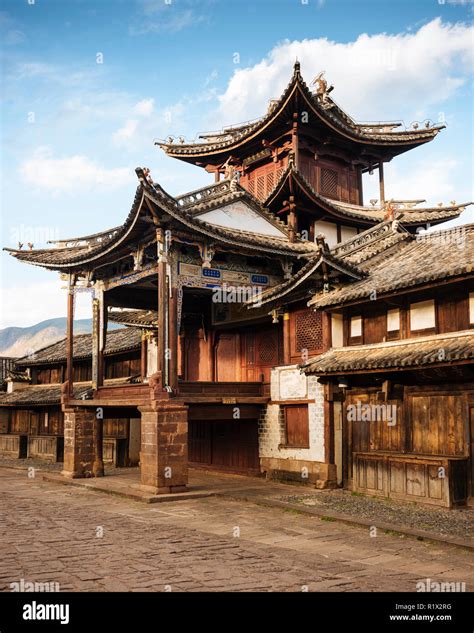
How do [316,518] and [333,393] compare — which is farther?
[333,393]

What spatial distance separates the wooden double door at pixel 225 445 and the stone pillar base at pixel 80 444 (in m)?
3.76

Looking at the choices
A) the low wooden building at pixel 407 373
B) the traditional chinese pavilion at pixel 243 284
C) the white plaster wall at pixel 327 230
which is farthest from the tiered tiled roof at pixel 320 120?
the low wooden building at pixel 407 373

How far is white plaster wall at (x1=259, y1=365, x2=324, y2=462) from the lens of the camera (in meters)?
18.0

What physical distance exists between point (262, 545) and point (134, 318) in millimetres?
16544

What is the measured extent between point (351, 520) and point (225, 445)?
997 centimetres

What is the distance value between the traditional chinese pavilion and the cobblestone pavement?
10.6 ft

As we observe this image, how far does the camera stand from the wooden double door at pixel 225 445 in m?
21.1

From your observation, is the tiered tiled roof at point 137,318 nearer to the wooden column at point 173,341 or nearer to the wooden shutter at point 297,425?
the wooden column at point 173,341

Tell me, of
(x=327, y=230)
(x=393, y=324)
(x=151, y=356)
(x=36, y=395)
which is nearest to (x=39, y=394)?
(x=36, y=395)

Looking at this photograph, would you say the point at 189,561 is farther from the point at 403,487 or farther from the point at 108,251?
the point at 108,251

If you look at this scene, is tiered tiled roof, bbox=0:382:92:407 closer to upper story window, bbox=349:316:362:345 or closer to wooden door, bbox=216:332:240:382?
wooden door, bbox=216:332:240:382

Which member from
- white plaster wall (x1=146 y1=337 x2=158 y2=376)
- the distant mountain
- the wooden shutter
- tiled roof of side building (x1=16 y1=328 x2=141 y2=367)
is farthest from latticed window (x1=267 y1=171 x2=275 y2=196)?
the distant mountain
